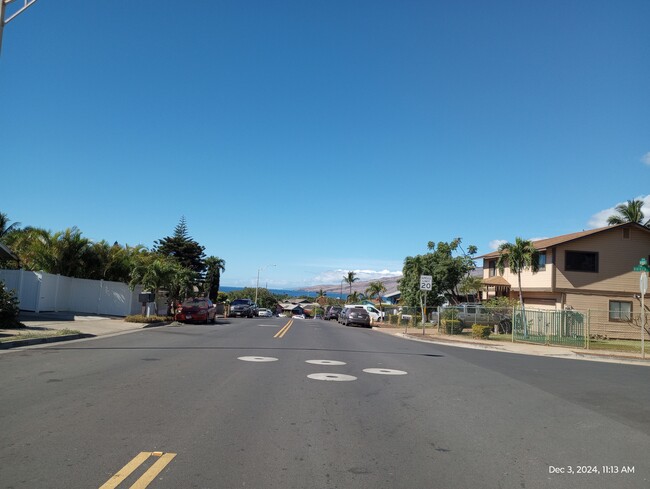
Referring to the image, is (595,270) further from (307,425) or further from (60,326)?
(307,425)

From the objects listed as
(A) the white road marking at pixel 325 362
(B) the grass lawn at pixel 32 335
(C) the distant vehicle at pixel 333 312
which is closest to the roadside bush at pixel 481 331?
(A) the white road marking at pixel 325 362

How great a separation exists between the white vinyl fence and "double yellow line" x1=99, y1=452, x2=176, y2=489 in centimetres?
2371

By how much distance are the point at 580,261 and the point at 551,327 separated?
39.6ft

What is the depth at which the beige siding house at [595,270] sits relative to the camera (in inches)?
1320

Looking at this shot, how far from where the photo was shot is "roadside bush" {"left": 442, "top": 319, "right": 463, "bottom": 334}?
29266 millimetres

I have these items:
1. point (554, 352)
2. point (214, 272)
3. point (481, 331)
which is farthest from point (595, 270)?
point (214, 272)

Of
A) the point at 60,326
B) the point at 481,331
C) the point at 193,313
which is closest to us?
the point at 60,326

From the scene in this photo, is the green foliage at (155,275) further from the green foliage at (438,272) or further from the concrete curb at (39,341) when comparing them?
the green foliage at (438,272)

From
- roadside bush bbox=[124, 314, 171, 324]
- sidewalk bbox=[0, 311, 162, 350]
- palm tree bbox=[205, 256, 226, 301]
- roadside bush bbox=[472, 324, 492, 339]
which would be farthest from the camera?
palm tree bbox=[205, 256, 226, 301]

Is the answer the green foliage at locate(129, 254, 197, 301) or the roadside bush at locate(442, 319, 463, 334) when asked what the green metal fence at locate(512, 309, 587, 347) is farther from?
the green foliage at locate(129, 254, 197, 301)

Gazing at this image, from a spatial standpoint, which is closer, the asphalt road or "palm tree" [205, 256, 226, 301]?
the asphalt road

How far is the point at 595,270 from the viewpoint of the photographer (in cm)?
3400

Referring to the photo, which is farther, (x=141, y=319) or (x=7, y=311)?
(x=141, y=319)

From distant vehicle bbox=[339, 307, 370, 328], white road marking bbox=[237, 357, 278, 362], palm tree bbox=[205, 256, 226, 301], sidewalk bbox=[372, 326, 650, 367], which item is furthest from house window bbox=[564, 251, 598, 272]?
palm tree bbox=[205, 256, 226, 301]
